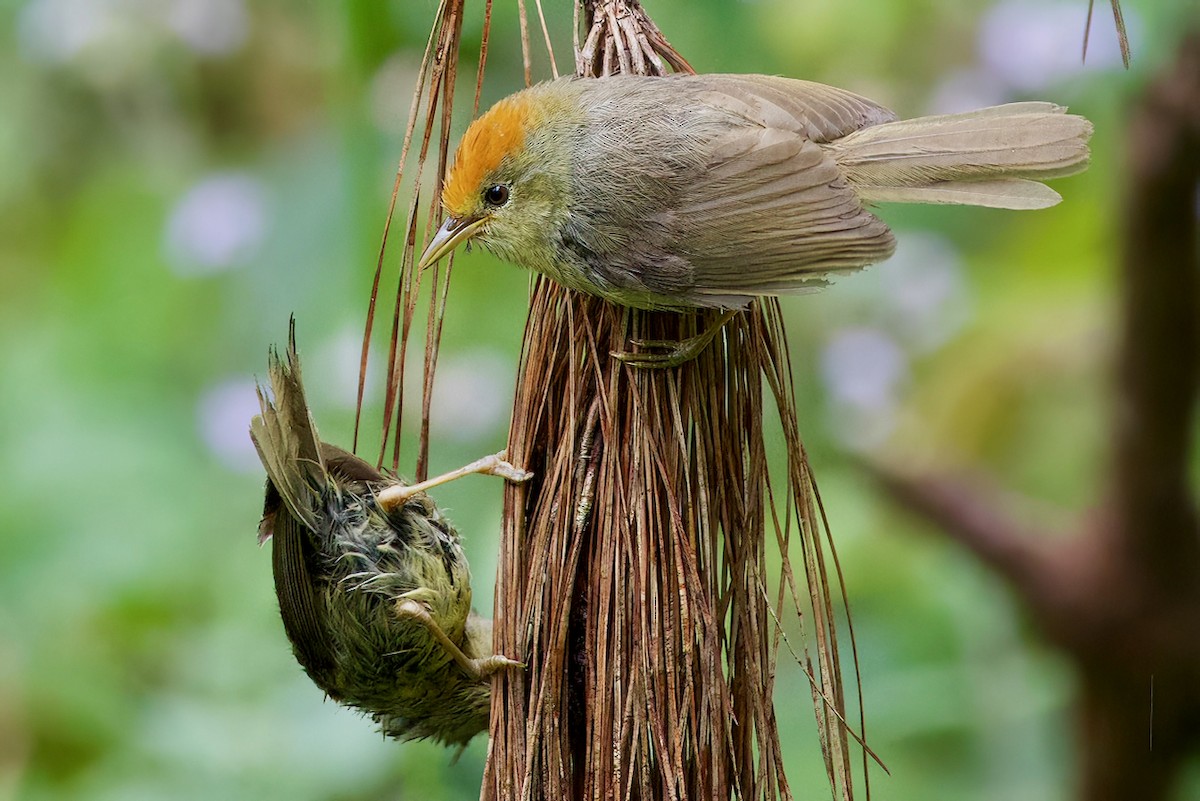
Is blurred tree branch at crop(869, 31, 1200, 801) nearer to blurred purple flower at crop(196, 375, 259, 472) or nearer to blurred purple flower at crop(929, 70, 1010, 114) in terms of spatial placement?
blurred purple flower at crop(929, 70, 1010, 114)

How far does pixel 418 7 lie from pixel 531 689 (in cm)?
175

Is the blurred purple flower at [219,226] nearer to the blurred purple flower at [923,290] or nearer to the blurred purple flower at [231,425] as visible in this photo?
the blurred purple flower at [231,425]

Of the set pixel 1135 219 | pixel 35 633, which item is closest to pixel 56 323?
pixel 35 633

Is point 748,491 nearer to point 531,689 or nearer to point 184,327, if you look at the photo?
point 531,689

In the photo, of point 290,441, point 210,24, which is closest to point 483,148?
point 290,441

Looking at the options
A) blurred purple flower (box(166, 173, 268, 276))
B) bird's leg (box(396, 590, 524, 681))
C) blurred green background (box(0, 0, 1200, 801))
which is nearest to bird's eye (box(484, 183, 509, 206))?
bird's leg (box(396, 590, 524, 681))

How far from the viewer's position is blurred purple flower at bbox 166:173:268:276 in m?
3.34

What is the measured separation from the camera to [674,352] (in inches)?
66.3

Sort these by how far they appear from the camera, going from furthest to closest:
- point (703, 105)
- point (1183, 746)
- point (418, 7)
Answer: point (1183, 746) → point (418, 7) → point (703, 105)

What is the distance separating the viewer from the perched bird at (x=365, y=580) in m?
2.16

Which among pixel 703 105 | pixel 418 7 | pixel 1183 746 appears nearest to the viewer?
pixel 703 105

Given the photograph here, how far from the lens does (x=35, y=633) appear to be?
3129mm

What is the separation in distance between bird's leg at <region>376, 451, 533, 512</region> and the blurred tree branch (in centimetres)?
172

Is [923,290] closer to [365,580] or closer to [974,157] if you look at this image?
[974,157]
